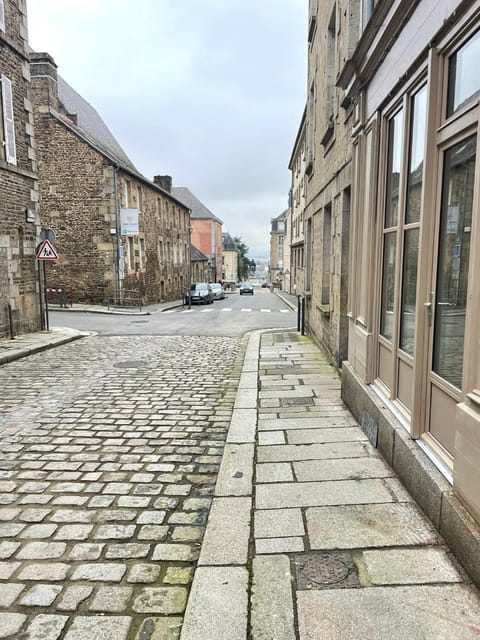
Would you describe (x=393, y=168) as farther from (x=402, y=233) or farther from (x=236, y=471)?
(x=236, y=471)

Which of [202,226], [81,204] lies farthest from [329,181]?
[202,226]

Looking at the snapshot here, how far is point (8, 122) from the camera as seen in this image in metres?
11.2

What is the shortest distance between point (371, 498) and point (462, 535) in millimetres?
875

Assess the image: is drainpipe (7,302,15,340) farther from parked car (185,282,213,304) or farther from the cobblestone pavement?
parked car (185,282,213,304)

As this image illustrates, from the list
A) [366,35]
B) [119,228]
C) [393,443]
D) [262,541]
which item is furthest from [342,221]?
[119,228]

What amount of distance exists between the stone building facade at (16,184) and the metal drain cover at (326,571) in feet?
33.9

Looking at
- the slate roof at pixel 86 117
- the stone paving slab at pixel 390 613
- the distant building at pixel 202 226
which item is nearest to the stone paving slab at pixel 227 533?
the stone paving slab at pixel 390 613

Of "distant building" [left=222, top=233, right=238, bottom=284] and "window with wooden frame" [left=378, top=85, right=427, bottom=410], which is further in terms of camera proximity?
"distant building" [left=222, top=233, right=238, bottom=284]

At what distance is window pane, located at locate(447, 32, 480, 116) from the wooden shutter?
1084cm

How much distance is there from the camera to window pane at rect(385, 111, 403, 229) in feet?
13.0

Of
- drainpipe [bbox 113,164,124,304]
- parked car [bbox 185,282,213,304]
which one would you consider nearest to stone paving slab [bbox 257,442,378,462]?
drainpipe [bbox 113,164,124,304]

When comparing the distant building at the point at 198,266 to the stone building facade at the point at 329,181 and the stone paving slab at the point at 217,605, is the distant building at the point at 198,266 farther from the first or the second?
the stone paving slab at the point at 217,605

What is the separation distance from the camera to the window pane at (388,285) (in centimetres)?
417

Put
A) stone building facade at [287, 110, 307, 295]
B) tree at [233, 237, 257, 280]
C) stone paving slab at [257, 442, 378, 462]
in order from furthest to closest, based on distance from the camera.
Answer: tree at [233, 237, 257, 280]
stone building facade at [287, 110, 307, 295]
stone paving slab at [257, 442, 378, 462]
